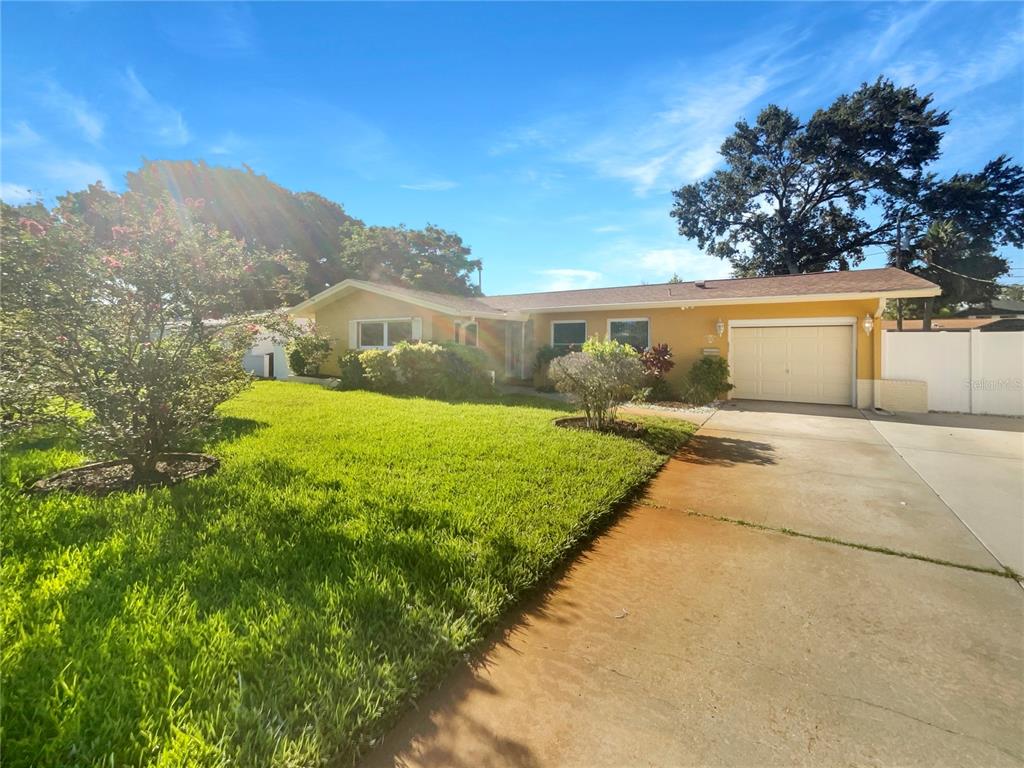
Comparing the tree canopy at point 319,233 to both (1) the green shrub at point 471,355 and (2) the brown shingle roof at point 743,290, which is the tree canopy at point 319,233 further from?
(1) the green shrub at point 471,355

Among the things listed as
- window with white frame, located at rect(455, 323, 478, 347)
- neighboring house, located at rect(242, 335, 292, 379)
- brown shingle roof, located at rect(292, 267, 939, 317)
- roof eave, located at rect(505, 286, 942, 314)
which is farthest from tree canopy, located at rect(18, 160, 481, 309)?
roof eave, located at rect(505, 286, 942, 314)

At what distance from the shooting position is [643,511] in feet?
13.8

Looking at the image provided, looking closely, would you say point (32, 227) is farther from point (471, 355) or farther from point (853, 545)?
point (471, 355)

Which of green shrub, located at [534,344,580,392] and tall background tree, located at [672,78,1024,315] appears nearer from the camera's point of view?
green shrub, located at [534,344,580,392]

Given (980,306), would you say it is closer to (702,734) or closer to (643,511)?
(643,511)

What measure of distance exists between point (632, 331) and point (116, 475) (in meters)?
12.3

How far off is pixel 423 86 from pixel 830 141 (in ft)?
88.6

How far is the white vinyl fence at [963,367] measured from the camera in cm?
966

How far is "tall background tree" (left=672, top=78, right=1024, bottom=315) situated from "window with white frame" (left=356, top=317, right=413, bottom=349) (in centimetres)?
2310

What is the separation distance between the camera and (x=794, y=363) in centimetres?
1191

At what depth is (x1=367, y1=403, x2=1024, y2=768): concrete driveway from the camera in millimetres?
1761

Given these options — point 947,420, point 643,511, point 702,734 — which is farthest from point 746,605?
point 947,420

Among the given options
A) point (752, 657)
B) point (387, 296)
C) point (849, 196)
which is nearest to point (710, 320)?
point (387, 296)

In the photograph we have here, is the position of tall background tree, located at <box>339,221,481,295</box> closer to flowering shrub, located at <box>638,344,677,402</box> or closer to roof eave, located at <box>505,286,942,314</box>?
roof eave, located at <box>505,286,942,314</box>
